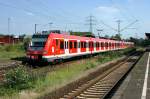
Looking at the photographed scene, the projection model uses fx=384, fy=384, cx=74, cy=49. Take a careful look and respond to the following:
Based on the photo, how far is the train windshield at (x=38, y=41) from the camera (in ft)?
101

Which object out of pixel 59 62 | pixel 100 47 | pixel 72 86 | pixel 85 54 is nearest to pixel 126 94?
pixel 72 86

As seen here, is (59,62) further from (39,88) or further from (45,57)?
(39,88)

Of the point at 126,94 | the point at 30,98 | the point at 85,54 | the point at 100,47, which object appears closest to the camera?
the point at 30,98

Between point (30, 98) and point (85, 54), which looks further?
point (85, 54)

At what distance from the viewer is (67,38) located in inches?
1416

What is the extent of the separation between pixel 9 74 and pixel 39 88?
1.45 metres

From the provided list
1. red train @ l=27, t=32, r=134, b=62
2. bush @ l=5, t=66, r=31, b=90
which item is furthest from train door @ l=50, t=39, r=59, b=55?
bush @ l=5, t=66, r=31, b=90

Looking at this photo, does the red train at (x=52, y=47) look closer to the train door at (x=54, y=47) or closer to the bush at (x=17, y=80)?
the train door at (x=54, y=47)

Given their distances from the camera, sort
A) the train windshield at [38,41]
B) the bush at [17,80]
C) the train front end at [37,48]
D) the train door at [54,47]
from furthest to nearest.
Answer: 1. the train door at [54,47]
2. the train windshield at [38,41]
3. the train front end at [37,48]
4. the bush at [17,80]

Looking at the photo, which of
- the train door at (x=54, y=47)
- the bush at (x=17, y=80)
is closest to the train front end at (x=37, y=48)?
the train door at (x=54, y=47)

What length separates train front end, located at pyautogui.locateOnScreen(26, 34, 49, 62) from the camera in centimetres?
3029

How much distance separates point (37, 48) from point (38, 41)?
26.9 inches

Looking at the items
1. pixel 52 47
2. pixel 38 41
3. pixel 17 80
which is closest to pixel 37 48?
pixel 38 41

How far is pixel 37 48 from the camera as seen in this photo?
30.9 meters
